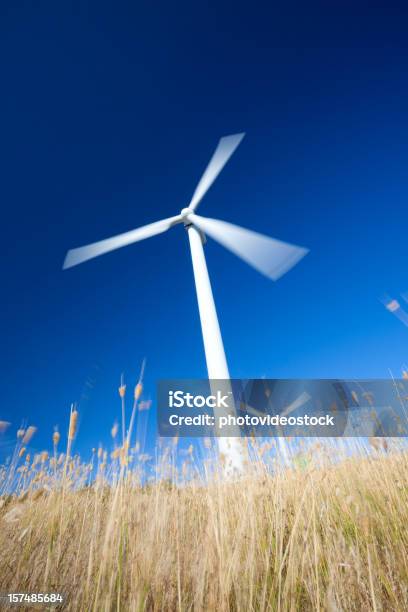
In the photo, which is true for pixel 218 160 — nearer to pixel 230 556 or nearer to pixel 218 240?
pixel 218 240

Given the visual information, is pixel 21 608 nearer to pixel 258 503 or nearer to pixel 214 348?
pixel 258 503

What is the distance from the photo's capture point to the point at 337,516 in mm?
2793

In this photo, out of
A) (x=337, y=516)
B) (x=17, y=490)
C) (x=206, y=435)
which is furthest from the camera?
(x=206, y=435)

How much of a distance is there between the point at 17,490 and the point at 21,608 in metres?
2.55

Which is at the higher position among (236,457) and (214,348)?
(214,348)

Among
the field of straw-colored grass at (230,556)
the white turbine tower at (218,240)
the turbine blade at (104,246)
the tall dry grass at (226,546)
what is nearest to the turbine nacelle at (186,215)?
the white turbine tower at (218,240)

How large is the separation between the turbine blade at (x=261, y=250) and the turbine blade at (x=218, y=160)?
Result: 2427 mm

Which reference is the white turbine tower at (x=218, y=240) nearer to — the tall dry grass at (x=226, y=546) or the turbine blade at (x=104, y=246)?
the turbine blade at (x=104, y=246)

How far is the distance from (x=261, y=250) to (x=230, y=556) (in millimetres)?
10601

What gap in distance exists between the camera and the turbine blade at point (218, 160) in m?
13.9

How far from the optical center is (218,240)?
44.2 feet

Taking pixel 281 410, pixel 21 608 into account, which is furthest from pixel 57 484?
pixel 281 410

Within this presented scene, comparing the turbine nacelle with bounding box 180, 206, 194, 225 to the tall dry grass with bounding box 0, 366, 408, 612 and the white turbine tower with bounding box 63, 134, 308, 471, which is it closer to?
the white turbine tower with bounding box 63, 134, 308, 471

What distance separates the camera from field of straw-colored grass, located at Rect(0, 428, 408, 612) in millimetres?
1820
